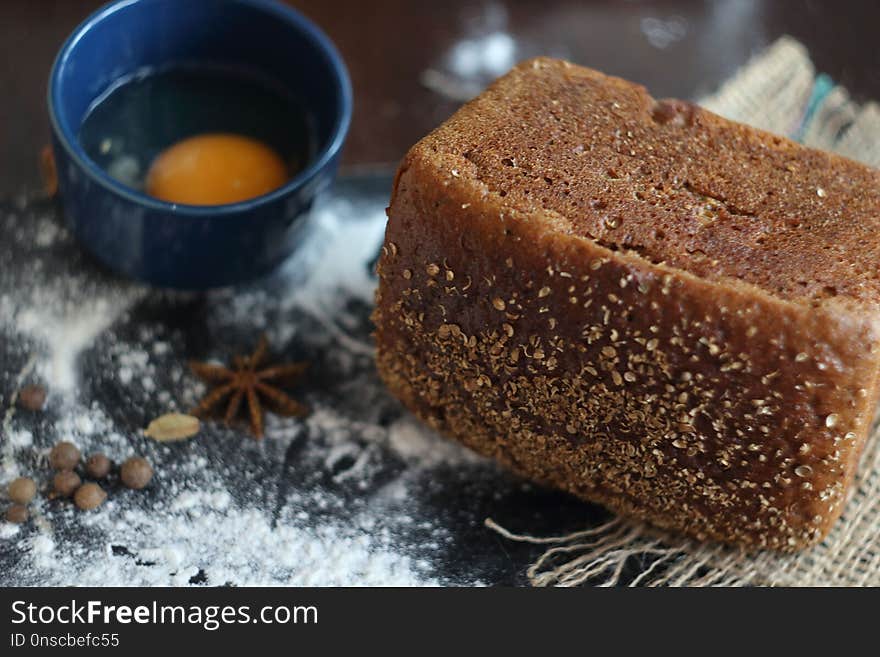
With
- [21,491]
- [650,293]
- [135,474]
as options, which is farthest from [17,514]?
[650,293]

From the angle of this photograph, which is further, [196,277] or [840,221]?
[196,277]

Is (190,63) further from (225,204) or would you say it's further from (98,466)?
(98,466)

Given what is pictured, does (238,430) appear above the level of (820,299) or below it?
below

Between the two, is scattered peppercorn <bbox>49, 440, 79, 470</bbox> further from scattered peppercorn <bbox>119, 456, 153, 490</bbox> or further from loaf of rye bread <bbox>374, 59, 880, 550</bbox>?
loaf of rye bread <bbox>374, 59, 880, 550</bbox>

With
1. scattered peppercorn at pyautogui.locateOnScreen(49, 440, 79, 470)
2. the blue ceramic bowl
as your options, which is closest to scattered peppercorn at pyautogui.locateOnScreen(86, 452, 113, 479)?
scattered peppercorn at pyautogui.locateOnScreen(49, 440, 79, 470)

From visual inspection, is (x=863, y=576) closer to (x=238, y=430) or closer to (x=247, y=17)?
(x=238, y=430)
